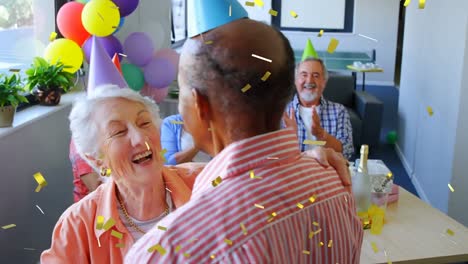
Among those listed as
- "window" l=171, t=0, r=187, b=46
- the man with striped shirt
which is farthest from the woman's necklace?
"window" l=171, t=0, r=187, b=46

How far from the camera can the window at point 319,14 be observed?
32.8 ft

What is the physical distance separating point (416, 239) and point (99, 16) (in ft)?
6.22

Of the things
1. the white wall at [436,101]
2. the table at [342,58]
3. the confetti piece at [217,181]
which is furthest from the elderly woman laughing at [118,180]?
the table at [342,58]

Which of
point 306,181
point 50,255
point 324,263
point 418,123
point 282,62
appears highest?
point 282,62

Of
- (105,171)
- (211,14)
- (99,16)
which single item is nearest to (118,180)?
(105,171)

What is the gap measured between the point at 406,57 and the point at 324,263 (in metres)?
5.81

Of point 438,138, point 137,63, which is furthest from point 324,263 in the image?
point 438,138

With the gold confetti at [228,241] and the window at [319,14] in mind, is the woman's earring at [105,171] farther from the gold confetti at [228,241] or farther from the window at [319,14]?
the window at [319,14]

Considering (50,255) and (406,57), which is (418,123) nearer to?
(406,57)

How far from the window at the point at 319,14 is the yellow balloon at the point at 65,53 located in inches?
290

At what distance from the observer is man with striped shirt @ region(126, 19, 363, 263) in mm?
798

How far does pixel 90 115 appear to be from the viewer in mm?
1749

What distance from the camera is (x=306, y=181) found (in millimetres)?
906

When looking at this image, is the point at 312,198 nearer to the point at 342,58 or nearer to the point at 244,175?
the point at 244,175
